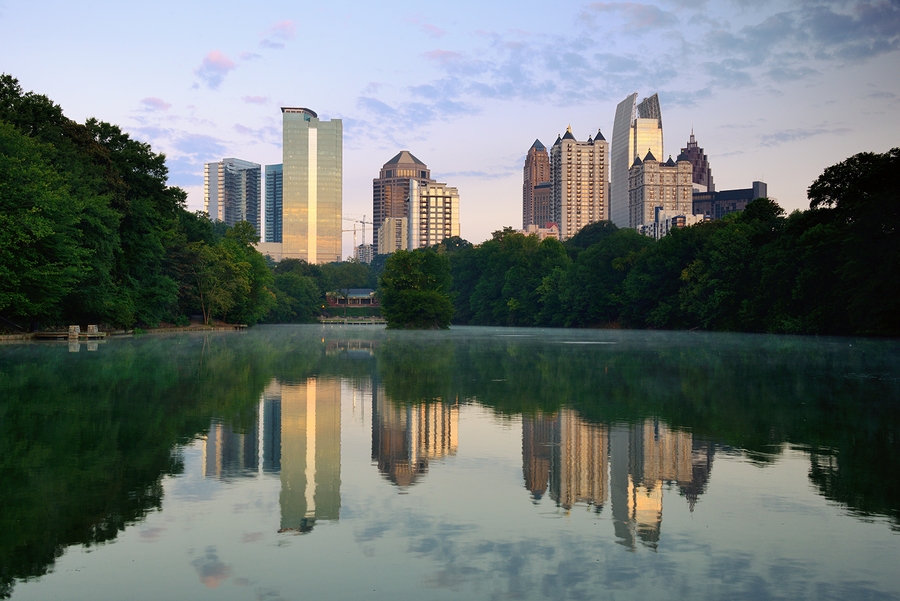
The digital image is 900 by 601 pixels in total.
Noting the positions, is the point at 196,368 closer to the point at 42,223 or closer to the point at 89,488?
the point at 89,488

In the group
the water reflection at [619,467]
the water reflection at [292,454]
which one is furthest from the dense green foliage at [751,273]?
the water reflection at [292,454]

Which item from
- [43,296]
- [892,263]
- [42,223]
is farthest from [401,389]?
[892,263]

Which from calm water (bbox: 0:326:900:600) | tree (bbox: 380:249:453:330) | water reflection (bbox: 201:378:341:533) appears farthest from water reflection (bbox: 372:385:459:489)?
tree (bbox: 380:249:453:330)

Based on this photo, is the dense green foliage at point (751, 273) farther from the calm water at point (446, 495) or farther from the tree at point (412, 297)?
the calm water at point (446, 495)

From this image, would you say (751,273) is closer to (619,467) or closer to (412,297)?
(412,297)

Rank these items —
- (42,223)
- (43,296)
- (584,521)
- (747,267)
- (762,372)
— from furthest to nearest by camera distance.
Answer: (747,267)
(43,296)
(42,223)
(762,372)
(584,521)

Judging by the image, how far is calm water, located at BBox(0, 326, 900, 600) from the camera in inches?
218

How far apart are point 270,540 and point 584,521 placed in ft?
8.59

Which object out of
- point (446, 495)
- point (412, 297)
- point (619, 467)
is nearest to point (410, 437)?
point (619, 467)

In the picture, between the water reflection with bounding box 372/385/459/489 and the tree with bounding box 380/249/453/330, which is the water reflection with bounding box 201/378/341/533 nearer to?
the water reflection with bounding box 372/385/459/489

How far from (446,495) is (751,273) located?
73.1 meters

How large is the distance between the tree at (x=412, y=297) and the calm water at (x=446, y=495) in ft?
235

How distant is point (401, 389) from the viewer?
60.5 feet

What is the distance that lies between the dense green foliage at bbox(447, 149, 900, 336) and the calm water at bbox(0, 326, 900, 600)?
148 feet
